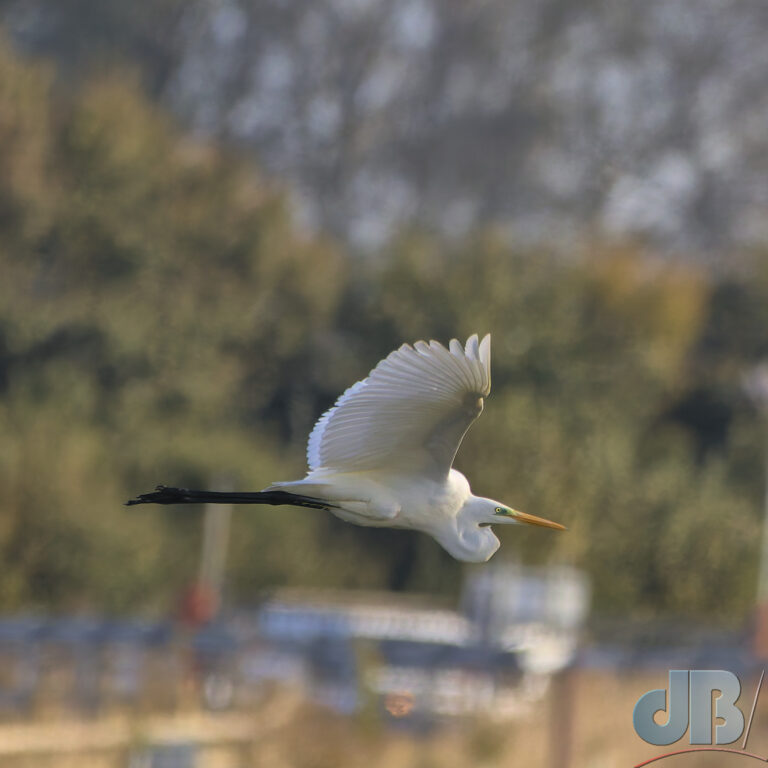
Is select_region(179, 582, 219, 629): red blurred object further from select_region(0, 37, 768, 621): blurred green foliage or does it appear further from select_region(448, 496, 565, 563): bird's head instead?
select_region(448, 496, 565, 563): bird's head

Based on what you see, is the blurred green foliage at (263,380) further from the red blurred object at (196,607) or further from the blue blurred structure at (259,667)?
the blue blurred structure at (259,667)

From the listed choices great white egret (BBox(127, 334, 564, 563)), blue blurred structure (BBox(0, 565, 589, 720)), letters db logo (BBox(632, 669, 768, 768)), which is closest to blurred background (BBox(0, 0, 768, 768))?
blue blurred structure (BBox(0, 565, 589, 720))

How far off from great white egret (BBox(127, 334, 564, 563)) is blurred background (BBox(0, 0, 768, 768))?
21.9ft

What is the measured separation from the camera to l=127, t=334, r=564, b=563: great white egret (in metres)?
5.63

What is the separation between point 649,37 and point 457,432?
33.9 metres

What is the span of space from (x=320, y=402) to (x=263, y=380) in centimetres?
93

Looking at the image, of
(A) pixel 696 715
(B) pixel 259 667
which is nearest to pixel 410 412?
(A) pixel 696 715

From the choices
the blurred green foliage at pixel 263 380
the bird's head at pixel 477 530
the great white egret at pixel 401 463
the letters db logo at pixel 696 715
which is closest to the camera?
the great white egret at pixel 401 463

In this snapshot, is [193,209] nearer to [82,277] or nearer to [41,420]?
[82,277]

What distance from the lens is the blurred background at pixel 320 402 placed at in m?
12.8

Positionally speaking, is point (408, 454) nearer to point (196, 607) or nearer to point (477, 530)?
point (477, 530)

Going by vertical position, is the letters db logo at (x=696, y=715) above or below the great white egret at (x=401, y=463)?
below

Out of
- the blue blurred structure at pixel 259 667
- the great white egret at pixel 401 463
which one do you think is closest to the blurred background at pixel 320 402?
the blue blurred structure at pixel 259 667

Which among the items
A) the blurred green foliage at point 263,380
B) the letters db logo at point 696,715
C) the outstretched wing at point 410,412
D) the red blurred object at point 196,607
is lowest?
the letters db logo at point 696,715
